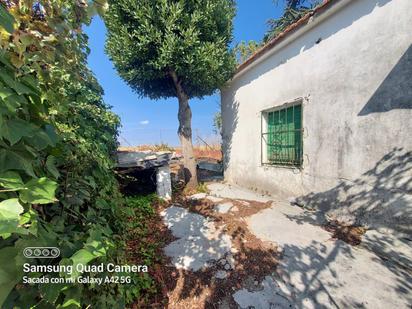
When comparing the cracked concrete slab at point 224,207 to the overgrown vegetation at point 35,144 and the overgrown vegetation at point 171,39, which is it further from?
the overgrown vegetation at point 35,144

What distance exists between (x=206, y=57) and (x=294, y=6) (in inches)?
368

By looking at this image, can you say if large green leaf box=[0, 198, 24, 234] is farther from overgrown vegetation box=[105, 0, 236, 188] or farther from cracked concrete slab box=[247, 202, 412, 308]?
overgrown vegetation box=[105, 0, 236, 188]

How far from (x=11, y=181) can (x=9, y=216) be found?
0.17 m

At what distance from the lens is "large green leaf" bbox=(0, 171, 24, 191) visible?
0.78 meters

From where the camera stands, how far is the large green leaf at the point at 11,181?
0.78 m

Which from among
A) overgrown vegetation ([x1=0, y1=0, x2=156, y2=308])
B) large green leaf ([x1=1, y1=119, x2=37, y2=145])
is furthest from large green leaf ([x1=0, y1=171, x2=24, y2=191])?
large green leaf ([x1=1, y1=119, x2=37, y2=145])

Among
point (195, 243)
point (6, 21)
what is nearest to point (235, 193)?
point (195, 243)

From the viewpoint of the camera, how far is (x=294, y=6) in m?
11.9

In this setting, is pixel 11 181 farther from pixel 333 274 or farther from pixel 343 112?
pixel 343 112

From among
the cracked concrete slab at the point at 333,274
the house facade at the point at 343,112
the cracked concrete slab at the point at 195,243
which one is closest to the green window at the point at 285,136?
the house facade at the point at 343,112

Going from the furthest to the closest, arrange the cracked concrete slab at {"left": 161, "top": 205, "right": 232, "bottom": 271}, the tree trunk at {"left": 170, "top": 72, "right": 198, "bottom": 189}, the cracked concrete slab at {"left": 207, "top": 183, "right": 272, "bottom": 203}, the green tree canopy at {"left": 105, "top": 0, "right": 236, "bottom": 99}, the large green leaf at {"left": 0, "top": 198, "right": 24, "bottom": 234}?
the tree trunk at {"left": 170, "top": 72, "right": 198, "bottom": 189}
the cracked concrete slab at {"left": 207, "top": 183, "right": 272, "bottom": 203}
the green tree canopy at {"left": 105, "top": 0, "right": 236, "bottom": 99}
the cracked concrete slab at {"left": 161, "top": 205, "right": 232, "bottom": 271}
the large green leaf at {"left": 0, "top": 198, "right": 24, "bottom": 234}

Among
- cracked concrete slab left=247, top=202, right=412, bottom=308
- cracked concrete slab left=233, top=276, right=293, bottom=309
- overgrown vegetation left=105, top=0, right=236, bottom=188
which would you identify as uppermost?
overgrown vegetation left=105, top=0, right=236, bottom=188

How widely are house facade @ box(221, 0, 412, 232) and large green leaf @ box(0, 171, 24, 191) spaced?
14.8 ft
